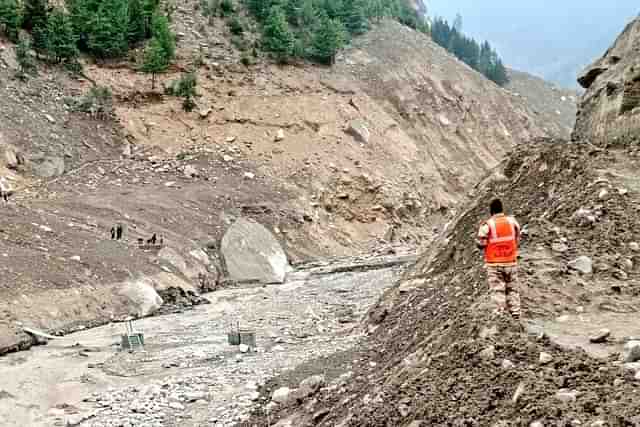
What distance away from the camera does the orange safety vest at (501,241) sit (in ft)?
26.5

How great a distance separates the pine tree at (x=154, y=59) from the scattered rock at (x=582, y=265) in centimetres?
3221

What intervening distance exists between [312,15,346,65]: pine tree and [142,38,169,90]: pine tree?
10.8 meters

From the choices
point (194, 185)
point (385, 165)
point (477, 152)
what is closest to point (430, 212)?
point (385, 165)

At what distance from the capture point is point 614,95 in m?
15.8

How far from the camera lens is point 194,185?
31.7 metres

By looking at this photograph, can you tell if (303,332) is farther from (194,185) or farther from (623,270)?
(194,185)

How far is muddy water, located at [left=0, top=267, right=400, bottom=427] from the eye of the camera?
11898 millimetres

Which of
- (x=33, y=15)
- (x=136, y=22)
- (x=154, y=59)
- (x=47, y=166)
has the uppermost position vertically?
(x=136, y=22)

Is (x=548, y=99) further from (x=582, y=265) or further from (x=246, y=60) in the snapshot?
(x=582, y=265)

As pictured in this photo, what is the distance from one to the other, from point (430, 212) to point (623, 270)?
3170 cm

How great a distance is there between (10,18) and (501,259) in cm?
3237

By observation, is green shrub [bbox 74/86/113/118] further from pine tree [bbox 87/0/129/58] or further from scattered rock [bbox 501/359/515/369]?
scattered rock [bbox 501/359/515/369]

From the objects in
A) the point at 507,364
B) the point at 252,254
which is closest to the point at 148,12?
the point at 252,254

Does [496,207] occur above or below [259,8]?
below
